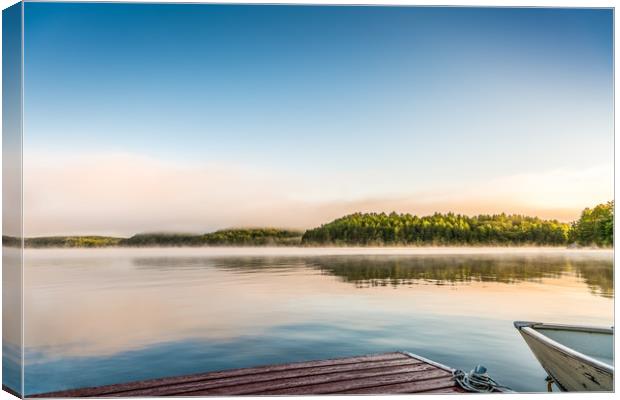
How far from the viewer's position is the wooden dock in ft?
12.8

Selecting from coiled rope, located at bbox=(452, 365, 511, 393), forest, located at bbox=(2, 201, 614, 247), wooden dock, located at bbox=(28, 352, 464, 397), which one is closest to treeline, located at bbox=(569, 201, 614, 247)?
forest, located at bbox=(2, 201, 614, 247)

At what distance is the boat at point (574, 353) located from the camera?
3.82 metres

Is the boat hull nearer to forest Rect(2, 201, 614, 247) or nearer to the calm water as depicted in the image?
the calm water

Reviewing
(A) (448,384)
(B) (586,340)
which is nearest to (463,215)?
(B) (586,340)

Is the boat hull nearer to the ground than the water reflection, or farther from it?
nearer to the ground

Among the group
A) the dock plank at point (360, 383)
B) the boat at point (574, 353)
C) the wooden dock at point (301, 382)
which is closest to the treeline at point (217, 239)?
the wooden dock at point (301, 382)

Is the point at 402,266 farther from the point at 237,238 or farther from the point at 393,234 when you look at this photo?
the point at 237,238

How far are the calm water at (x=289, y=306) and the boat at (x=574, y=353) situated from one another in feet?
1.08

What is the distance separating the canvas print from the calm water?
20 millimetres

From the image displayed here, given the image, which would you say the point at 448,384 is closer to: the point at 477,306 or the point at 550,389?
the point at 550,389

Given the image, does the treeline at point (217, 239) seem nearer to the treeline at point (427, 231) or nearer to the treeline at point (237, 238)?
the treeline at point (237, 238)

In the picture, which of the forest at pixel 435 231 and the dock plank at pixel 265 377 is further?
the forest at pixel 435 231

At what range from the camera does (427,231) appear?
601cm

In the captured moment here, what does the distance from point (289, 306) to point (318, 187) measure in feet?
3.59
